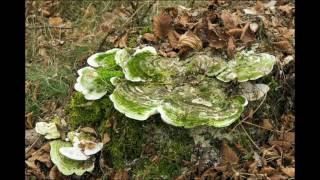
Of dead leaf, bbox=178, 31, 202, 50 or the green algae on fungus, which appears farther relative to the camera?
dead leaf, bbox=178, 31, 202, 50

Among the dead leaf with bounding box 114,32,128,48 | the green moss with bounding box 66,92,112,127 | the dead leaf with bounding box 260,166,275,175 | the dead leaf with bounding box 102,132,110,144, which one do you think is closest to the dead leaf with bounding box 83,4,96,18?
the dead leaf with bounding box 114,32,128,48

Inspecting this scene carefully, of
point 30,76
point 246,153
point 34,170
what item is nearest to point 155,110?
point 246,153

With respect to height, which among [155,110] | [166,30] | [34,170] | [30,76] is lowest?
[34,170]

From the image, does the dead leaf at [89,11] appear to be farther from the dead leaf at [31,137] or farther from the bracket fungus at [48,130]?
the bracket fungus at [48,130]

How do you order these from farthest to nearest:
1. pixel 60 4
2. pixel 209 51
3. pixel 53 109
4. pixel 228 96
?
pixel 60 4
pixel 53 109
pixel 209 51
pixel 228 96

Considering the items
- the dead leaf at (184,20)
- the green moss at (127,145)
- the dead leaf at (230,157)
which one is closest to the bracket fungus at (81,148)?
the green moss at (127,145)

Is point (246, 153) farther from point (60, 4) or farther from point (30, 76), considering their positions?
point (60, 4)

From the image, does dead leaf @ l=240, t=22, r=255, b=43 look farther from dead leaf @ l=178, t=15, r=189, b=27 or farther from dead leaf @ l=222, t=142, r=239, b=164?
dead leaf @ l=222, t=142, r=239, b=164

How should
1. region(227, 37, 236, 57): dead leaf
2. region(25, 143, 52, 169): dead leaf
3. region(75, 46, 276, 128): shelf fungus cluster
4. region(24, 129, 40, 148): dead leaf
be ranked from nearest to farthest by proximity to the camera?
region(75, 46, 276, 128): shelf fungus cluster
region(25, 143, 52, 169): dead leaf
region(227, 37, 236, 57): dead leaf
region(24, 129, 40, 148): dead leaf
